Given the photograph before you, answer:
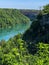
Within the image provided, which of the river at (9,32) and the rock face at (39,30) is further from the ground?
the rock face at (39,30)

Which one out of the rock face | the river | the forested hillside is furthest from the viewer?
the forested hillside

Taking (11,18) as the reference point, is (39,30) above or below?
above

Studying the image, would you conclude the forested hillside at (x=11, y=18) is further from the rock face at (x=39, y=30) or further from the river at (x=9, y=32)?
the rock face at (x=39, y=30)

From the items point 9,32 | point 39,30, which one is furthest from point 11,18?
point 39,30

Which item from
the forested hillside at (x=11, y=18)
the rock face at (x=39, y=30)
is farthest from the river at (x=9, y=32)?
the rock face at (x=39, y=30)

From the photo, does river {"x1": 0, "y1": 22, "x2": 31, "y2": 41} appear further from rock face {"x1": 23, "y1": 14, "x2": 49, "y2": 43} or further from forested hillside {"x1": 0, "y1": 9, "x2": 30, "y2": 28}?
rock face {"x1": 23, "y1": 14, "x2": 49, "y2": 43}

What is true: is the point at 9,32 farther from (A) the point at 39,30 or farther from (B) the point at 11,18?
(A) the point at 39,30

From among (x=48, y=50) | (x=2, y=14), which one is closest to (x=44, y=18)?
(x=48, y=50)

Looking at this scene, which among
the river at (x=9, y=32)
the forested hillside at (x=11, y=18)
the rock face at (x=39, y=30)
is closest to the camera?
the rock face at (x=39, y=30)

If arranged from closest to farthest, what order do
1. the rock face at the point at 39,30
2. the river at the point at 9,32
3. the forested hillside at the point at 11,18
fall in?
the rock face at the point at 39,30, the river at the point at 9,32, the forested hillside at the point at 11,18

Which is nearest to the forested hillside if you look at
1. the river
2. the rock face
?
the river
